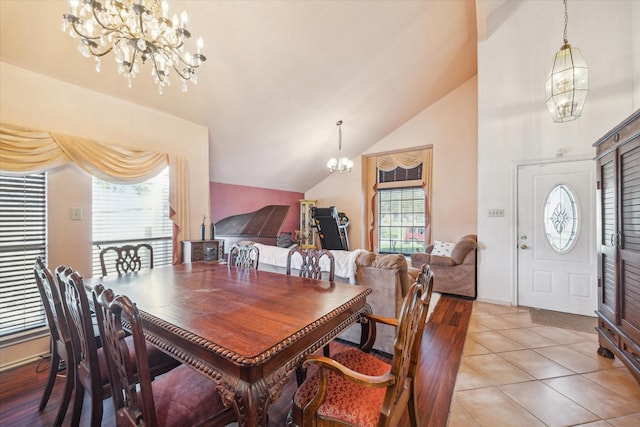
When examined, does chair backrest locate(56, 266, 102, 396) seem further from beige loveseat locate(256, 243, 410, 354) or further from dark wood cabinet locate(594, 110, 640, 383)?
dark wood cabinet locate(594, 110, 640, 383)

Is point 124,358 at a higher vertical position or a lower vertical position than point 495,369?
higher

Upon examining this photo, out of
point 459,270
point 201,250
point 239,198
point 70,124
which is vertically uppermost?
point 70,124

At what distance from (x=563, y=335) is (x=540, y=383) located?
1.23 m

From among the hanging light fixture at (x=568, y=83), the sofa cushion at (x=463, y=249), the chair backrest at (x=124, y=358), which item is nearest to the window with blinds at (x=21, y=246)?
the chair backrest at (x=124, y=358)

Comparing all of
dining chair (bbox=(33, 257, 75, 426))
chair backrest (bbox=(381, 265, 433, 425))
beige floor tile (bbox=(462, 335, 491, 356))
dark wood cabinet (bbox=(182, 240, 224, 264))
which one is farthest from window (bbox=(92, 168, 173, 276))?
beige floor tile (bbox=(462, 335, 491, 356))

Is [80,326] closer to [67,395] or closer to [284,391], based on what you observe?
[67,395]

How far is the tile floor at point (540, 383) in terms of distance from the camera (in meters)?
1.65

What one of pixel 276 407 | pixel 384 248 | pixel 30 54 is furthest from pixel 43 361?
pixel 384 248

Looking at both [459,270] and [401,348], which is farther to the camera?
[459,270]

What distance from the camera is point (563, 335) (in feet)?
9.12

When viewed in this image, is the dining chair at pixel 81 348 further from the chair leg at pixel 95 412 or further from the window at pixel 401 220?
the window at pixel 401 220

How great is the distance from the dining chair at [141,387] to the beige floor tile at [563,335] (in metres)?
3.35

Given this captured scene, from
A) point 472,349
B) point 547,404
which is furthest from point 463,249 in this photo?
point 547,404

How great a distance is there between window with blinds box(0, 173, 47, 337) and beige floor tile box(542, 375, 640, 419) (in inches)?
180
